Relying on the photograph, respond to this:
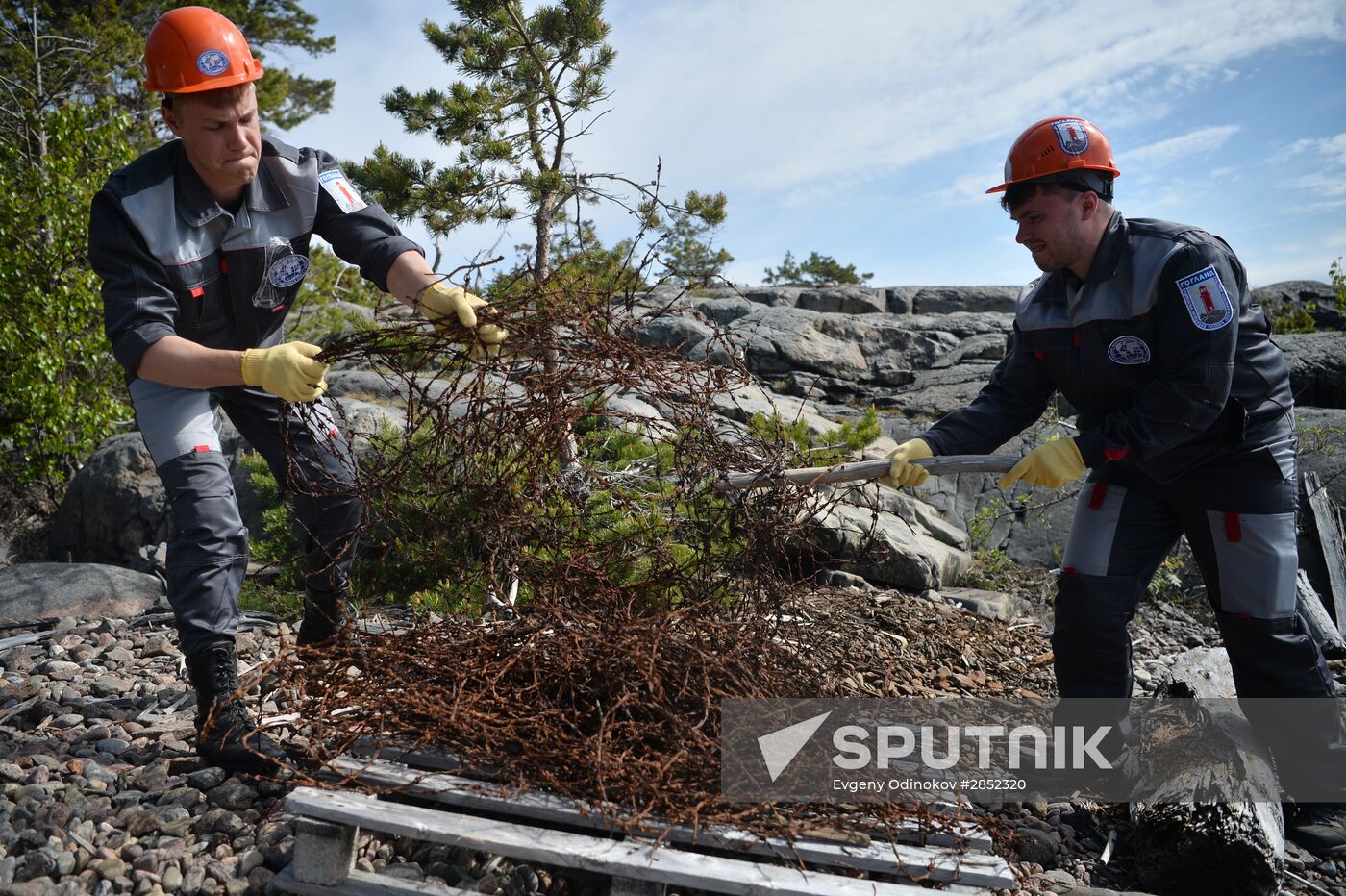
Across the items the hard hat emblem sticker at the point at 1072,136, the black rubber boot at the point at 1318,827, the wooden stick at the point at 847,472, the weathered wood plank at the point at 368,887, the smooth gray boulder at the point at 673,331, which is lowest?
the black rubber boot at the point at 1318,827

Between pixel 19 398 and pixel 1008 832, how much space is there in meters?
8.05

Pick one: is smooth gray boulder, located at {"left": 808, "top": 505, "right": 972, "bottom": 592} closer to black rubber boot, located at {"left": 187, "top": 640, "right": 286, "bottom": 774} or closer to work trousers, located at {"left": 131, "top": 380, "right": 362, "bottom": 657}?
work trousers, located at {"left": 131, "top": 380, "right": 362, "bottom": 657}

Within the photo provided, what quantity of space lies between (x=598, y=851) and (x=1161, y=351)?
224 cm

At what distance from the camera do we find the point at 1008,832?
2439 mm

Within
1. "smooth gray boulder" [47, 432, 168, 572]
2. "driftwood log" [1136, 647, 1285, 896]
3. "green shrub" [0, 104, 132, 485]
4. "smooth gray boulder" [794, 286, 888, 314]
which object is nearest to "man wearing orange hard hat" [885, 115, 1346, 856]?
"driftwood log" [1136, 647, 1285, 896]

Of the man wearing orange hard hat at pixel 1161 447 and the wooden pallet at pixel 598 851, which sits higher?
the man wearing orange hard hat at pixel 1161 447

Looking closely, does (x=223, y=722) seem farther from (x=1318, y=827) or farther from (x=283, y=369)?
(x=1318, y=827)

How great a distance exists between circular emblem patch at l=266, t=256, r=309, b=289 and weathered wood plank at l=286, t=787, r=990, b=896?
169cm

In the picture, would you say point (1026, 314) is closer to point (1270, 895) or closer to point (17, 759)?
point (1270, 895)

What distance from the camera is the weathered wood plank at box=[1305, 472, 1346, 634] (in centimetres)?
523

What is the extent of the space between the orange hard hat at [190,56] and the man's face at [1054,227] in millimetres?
2496

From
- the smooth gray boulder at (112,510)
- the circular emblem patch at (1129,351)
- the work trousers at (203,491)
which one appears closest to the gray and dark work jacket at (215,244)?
the work trousers at (203,491)

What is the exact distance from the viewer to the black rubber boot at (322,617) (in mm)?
3232

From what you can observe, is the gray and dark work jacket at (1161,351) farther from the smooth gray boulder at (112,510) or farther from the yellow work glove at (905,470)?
the smooth gray boulder at (112,510)
